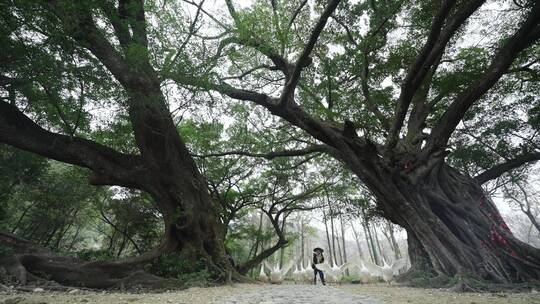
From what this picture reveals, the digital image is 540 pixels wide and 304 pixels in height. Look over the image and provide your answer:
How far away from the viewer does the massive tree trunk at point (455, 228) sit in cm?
469

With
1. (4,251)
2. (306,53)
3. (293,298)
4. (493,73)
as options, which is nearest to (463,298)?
(293,298)

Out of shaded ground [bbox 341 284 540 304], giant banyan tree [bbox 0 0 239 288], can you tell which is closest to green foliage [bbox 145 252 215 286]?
giant banyan tree [bbox 0 0 239 288]

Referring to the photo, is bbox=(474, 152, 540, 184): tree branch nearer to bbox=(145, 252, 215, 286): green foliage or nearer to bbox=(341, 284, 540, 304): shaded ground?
bbox=(341, 284, 540, 304): shaded ground

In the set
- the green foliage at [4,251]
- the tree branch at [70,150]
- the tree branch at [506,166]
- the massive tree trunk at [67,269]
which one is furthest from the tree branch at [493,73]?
the green foliage at [4,251]

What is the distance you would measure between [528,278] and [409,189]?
7.85 feet

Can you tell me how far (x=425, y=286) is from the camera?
5070 millimetres

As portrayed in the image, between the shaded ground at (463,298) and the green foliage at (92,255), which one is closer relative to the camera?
the shaded ground at (463,298)

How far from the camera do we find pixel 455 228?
18.6 ft

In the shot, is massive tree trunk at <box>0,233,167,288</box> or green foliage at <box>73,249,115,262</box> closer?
massive tree trunk at <box>0,233,167,288</box>

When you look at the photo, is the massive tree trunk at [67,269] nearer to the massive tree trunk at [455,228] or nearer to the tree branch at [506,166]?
the massive tree trunk at [455,228]

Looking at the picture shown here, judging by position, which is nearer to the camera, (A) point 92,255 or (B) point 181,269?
(B) point 181,269

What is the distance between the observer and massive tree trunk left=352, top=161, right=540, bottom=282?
4.69m

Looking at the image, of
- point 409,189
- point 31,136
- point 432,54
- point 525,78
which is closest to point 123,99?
point 31,136

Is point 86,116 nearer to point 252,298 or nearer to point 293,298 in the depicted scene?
point 252,298
